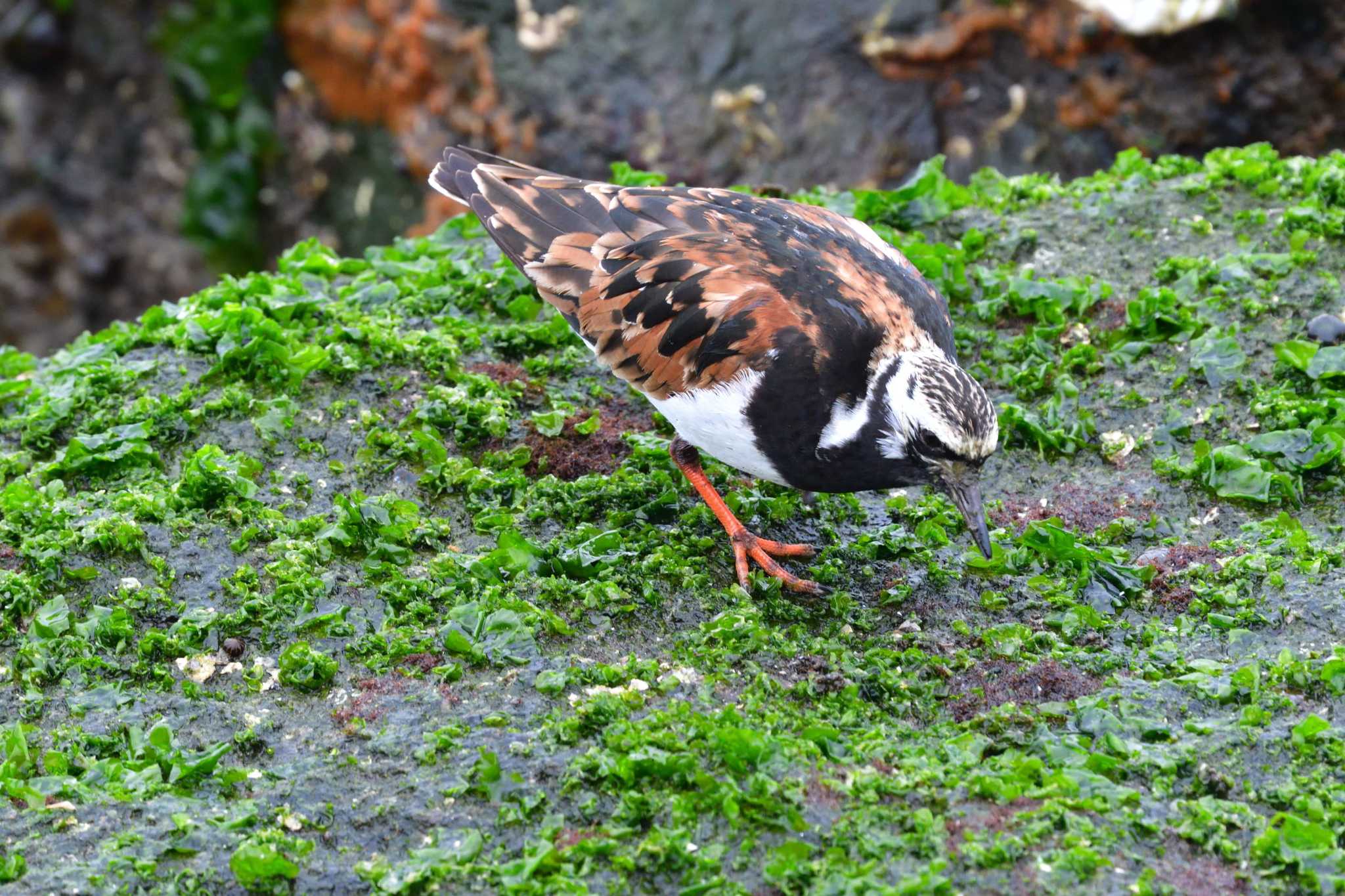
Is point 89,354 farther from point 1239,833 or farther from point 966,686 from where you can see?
point 1239,833

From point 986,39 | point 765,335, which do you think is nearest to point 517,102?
point 986,39

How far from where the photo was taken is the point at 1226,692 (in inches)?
193

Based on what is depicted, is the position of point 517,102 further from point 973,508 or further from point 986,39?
point 973,508

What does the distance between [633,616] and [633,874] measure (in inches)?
54.7

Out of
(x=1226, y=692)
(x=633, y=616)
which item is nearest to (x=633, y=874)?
(x=633, y=616)

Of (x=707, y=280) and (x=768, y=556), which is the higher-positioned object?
(x=707, y=280)

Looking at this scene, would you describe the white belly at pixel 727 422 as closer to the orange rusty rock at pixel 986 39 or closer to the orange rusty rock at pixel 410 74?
the orange rusty rock at pixel 986 39

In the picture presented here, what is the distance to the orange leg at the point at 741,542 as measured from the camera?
18.6 feet

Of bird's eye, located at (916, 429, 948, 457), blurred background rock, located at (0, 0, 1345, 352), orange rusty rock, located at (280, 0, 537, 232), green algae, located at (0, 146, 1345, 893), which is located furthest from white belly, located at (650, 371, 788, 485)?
orange rusty rock, located at (280, 0, 537, 232)

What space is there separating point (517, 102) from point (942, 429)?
8.09m

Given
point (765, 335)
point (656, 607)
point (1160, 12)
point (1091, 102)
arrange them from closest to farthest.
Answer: point (765, 335) < point (656, 607) < point (1160, 12) < point (1091, 102)

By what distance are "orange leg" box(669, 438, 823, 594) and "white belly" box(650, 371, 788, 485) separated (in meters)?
0.28

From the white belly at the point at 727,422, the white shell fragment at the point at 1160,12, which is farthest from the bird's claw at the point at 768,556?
the white shell fragment at the point at 1160,12

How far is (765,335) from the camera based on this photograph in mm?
5406
